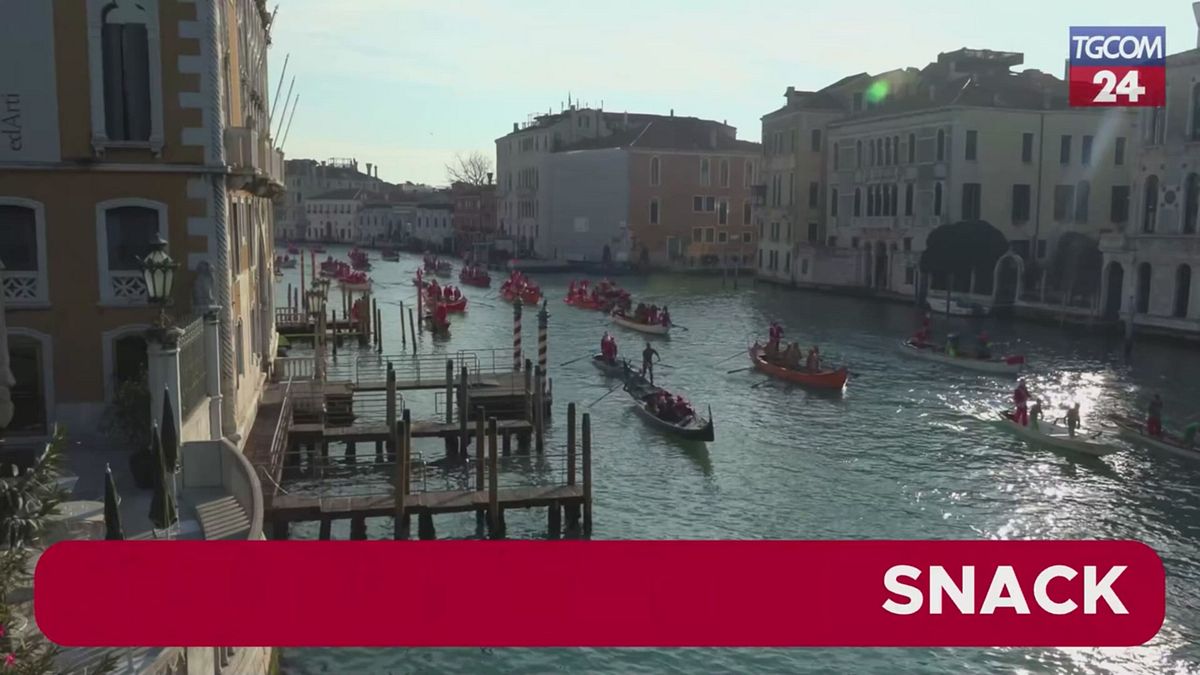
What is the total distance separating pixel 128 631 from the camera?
275 inches

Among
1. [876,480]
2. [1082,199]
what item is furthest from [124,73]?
[1082,199]

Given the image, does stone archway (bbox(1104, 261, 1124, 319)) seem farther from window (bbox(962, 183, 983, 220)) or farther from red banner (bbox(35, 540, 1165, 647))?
red banner (bbox(35, 540, 1165, 647))

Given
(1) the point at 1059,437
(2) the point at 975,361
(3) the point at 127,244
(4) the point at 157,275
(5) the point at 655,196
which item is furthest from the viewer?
(5) the point at 655,196

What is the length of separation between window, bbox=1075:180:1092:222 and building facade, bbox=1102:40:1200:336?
455 inches

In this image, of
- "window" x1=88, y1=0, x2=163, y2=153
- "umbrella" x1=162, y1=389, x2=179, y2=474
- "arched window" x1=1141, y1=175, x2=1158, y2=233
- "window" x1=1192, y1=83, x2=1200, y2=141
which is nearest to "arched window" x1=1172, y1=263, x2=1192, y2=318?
"arched window" x1=1141, y1=175, x2=1158, y2=233

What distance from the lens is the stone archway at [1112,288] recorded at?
1764 inches

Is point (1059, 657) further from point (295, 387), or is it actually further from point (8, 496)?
point (295, 387)

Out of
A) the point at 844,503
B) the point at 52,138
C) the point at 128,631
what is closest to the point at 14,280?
the point at 52,138

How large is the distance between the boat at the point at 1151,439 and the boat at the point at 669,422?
9.32 meters

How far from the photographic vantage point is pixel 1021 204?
5591 cm

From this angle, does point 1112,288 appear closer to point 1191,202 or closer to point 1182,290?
point 1182,290

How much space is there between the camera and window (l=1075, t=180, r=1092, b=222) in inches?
2189

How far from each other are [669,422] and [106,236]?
13541 mm

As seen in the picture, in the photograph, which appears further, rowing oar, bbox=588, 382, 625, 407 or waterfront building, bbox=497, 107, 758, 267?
waterfront building, bbox=497, 107, 758, 267
